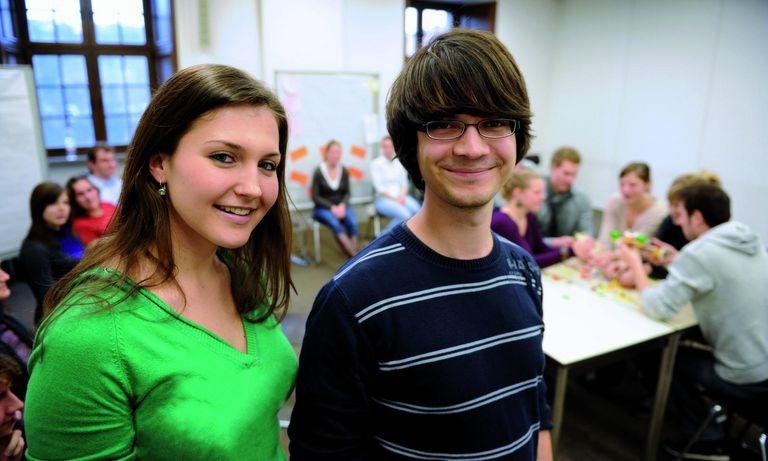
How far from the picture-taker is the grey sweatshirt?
7.13 ft

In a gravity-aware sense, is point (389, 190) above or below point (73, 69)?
below

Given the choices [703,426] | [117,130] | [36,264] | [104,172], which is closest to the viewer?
[703,426]

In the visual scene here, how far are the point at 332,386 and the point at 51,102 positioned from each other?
5.60 metres

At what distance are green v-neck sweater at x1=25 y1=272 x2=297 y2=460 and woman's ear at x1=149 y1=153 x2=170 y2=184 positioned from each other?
0.20 metres

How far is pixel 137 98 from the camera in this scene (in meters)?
5.60

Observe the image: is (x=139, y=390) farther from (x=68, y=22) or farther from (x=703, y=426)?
(x=68, y=22)

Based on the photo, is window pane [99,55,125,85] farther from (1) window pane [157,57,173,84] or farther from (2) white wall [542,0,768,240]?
(2) white wall [542,0,768,240]

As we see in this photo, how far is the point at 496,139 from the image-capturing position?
0.95 m

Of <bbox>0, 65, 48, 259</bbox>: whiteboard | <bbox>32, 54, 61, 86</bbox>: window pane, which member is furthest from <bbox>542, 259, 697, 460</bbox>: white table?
<bbox>32, 54, 61, 86</bbox>: window pane

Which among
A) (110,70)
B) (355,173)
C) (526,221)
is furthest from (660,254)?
(110,70)

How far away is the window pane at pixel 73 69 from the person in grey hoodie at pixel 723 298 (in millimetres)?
5533

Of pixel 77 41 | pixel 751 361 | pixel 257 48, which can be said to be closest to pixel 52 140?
pixel 77 41

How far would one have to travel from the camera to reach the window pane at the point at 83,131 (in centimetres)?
534

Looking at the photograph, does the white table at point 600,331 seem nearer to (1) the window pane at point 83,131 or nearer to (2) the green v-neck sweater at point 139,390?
(2) the green v-neck sweater at point 139,390
